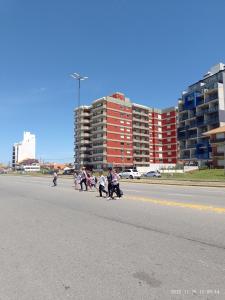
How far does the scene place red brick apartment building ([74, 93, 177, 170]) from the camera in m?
97.4

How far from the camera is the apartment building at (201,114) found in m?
80.3

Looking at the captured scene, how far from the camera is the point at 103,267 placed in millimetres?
5141

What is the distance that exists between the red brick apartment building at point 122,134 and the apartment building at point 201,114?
18.9 metres

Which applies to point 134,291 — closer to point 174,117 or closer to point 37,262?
point 37,262

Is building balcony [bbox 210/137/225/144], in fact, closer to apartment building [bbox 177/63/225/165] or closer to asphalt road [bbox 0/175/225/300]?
apartment building [bbox 177/63/225/165]

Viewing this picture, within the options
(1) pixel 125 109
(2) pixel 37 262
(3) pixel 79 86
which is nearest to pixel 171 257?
(2) pixel 37 262

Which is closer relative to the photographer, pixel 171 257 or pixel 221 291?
pixel 221 291

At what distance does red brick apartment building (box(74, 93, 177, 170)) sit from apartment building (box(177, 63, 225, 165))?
18876 mm

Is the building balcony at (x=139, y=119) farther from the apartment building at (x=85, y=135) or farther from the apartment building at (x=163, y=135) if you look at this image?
the apartment building at (x=85, y=135)

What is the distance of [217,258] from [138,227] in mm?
3301

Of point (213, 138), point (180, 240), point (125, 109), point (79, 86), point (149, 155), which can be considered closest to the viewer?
point (180, 240)
